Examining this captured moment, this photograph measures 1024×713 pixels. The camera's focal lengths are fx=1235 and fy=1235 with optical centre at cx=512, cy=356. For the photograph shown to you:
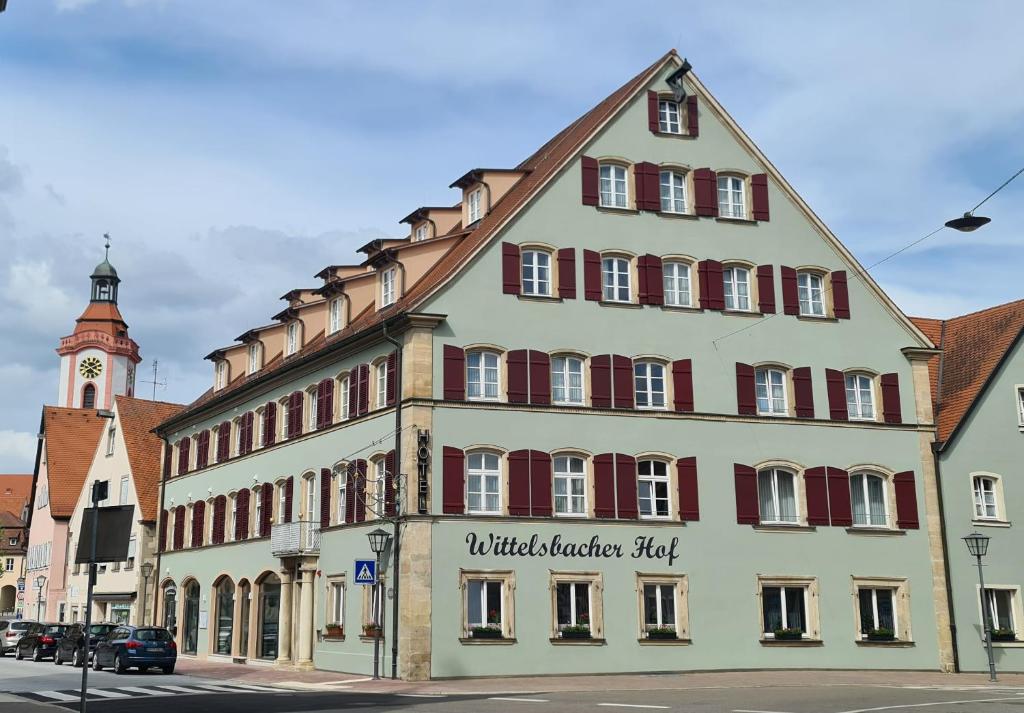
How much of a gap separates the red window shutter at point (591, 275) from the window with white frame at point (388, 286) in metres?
5.75

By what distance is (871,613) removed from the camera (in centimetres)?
3569

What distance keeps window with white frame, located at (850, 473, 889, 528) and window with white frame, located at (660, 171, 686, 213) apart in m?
9.58

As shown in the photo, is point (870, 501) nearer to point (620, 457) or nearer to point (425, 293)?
point (620, 457)

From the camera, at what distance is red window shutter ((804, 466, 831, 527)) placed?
35.8m

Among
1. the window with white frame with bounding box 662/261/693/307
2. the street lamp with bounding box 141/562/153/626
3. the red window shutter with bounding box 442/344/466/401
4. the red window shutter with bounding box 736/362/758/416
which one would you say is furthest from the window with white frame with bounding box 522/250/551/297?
the street lamp with bounding box 141/562/153/626

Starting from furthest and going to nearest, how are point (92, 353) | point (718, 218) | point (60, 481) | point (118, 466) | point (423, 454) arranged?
point (92, 353)
point (60, 481)
point (118, 466)
point (718, 218)
point (423, 454)

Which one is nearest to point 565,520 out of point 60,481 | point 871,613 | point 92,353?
point 871,613

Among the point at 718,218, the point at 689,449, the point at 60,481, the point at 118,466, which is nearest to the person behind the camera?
the point at 689,449

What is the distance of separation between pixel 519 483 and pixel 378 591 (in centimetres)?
486

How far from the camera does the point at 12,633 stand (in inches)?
1962

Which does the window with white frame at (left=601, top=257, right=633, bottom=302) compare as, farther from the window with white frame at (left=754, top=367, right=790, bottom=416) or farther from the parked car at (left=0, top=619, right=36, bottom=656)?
the parked car at (left=0, top=619, right=36, bottom=656)

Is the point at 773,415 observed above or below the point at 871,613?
above

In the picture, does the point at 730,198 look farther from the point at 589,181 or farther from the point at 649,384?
the point at 649,384

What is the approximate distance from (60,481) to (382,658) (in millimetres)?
50447
